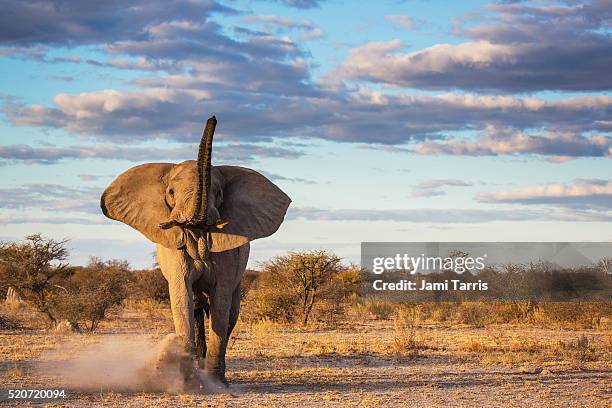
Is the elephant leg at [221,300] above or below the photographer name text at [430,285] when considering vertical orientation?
above

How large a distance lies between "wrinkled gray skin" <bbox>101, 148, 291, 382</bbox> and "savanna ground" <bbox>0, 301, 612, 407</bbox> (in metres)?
1.01

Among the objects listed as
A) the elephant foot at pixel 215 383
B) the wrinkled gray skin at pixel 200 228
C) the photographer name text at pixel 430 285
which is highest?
the wrinkled gray skin at pixel 200 228

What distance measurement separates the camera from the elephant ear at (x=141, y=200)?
1283cm

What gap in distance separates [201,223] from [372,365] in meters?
6.08

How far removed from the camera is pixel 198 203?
12023 millimetres

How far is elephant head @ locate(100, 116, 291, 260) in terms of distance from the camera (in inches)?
479

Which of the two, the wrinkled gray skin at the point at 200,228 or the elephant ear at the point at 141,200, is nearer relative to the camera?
the wrinkled gray skin at the point at 200,228

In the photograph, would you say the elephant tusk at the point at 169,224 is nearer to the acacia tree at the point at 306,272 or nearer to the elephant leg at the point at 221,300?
the elephant leg at the point at 221,300

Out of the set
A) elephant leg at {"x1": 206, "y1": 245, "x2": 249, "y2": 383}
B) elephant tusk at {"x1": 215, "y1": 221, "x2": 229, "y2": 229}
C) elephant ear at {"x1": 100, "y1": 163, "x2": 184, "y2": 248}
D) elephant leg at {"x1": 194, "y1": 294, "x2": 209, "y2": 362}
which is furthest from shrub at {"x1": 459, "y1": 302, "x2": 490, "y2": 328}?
elephant tusk at {"x1": 215, "y1": 221, "x2": 229, "y2": 229}

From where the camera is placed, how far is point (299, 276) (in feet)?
98.7

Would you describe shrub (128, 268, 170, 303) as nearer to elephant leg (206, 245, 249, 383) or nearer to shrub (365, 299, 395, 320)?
shrub (365, 299, 395, 320)

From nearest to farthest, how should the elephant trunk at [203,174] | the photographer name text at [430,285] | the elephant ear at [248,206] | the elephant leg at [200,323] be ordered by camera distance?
the elephant trunk at [203,174] → the elephant ear at [248,206] → the elephant leg at [200,323] → the photographer name text at [430,285]

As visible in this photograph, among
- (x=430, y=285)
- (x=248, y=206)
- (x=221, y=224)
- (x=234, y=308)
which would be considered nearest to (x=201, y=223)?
(x=221, y=224)

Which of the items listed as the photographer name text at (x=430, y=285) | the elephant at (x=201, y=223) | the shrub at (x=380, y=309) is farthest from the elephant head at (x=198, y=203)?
the photographer name text at (x=430, y=285)
